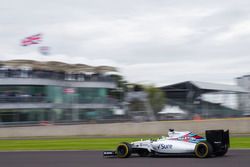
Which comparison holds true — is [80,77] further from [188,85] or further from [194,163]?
[194,163]

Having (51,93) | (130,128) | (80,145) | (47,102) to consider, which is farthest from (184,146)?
(51,93)

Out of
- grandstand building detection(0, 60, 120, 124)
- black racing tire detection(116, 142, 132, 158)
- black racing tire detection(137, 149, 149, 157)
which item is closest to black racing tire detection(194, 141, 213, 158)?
black racing tire detection(137, 149, 149, 157)

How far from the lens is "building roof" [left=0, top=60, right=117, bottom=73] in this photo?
41625mm

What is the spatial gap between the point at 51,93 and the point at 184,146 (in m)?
31.8

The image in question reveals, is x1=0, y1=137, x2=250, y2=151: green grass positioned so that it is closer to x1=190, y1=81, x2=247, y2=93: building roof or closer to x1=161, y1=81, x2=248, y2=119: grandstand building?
x1=161, y1=81, x2=248, y2=119: grandstand building

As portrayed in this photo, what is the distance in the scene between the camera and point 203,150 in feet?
39.1

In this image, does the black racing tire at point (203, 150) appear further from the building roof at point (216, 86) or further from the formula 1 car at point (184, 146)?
the building roof at point (216, 86)

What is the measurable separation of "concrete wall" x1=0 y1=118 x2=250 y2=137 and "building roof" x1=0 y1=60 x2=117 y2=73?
10.7 m

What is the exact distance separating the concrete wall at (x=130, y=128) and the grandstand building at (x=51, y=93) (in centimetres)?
371

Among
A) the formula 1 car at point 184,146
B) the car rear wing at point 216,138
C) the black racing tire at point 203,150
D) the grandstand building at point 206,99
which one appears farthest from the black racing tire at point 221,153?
the grandstand building at point 206,99

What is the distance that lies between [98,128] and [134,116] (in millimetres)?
2928

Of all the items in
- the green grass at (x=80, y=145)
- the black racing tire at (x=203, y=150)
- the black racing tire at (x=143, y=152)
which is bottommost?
the green grass at (x=80, y=145)

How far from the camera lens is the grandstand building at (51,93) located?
3806 cm

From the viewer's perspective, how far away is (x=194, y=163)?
10734 millimetres
